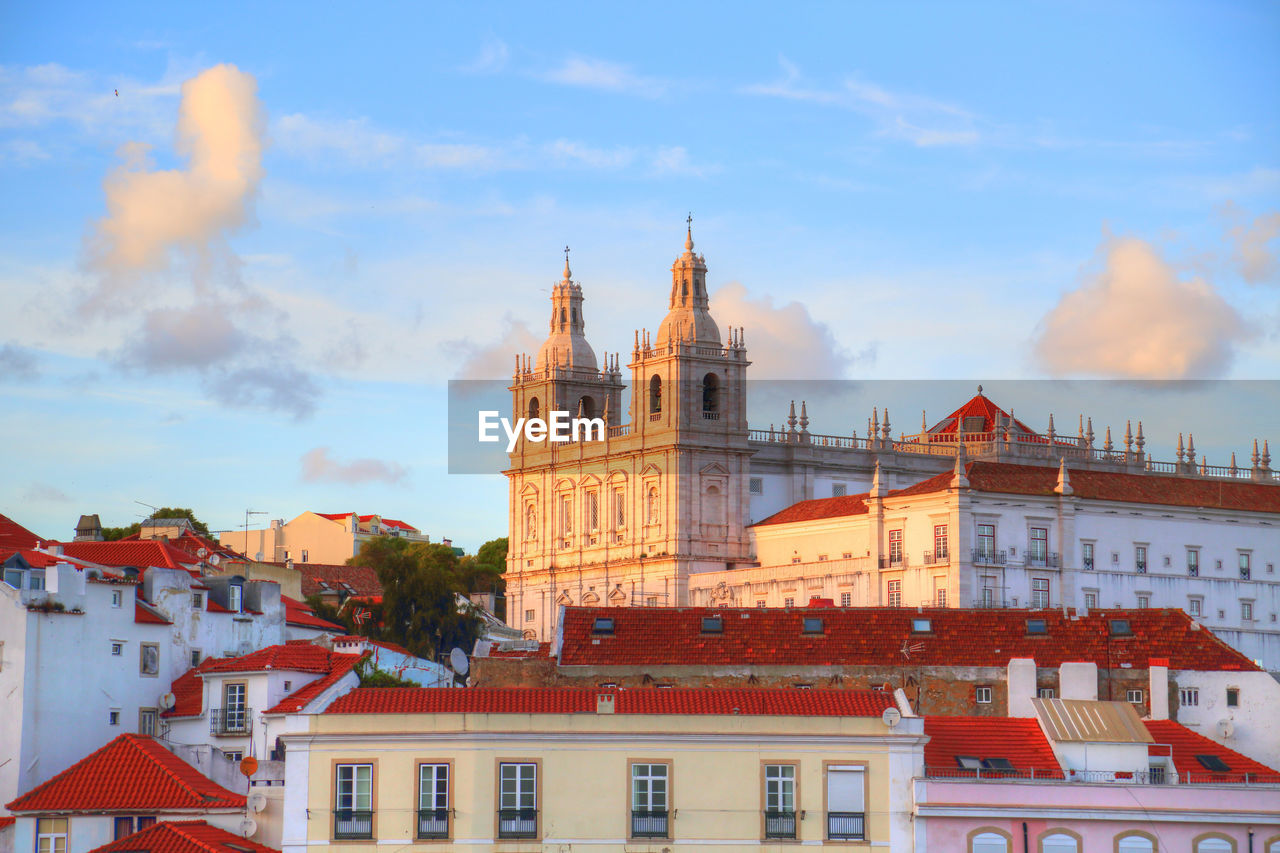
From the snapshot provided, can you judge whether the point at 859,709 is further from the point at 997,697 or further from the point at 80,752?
the point at 80,752

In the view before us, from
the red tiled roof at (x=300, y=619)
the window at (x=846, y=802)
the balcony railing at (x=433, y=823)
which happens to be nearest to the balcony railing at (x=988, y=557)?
the red tiled roof at (x=300, y=619)

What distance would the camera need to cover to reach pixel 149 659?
238 ft

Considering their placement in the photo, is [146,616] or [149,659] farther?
[146,616]

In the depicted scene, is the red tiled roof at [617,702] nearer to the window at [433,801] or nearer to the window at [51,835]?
the window at [433,801]

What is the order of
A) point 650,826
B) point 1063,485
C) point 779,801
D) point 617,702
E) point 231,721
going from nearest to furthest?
point 650,826 → point 779,801 → point 617,702 → point 231,721 → point 1063,485

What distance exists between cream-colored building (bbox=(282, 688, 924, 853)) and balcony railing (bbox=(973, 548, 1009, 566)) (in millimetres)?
52095

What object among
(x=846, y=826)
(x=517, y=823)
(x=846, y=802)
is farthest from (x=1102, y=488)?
(x=517, y=823)

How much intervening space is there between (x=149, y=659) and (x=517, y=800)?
23.9m

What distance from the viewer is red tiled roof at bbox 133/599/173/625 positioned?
72.6 m

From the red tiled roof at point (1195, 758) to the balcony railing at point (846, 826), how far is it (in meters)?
9.59

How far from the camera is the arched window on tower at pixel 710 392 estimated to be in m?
129

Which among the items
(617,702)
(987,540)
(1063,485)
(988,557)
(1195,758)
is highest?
(1063,485)

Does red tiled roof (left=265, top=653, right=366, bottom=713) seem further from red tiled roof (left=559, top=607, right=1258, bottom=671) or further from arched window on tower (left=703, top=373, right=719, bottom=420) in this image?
arched window on tower (left=703, top=373, right=719, bottom=420)

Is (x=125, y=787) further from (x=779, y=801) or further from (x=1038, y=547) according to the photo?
(x=1038, y=547)
